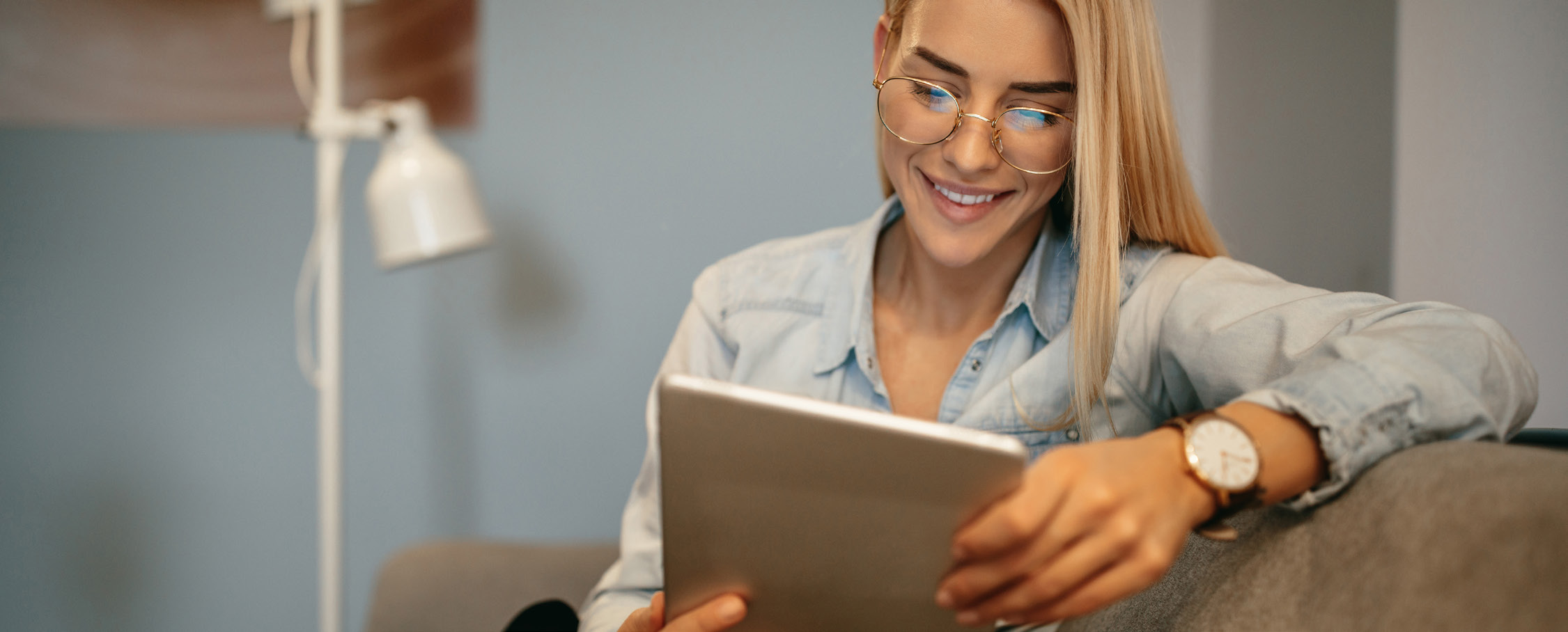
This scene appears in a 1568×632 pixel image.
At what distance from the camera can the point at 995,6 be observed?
2.69 ft

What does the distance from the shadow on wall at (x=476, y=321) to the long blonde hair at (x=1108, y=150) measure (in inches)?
41.3

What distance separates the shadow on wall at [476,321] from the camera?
1661 millimetres

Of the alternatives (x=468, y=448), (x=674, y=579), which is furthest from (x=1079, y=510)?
(x=468, y=448)

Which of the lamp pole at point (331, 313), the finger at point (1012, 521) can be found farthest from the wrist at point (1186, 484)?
the lamp pole at point (331, 313)

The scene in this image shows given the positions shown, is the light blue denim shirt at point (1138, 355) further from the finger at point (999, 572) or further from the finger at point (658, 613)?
the finger at point (999, 572)

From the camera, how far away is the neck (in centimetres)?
105

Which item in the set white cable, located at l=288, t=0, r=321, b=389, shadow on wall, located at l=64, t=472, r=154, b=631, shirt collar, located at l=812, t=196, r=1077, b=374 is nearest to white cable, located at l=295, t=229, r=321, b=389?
white cable, located at l=288, t=0, r=321, b=389

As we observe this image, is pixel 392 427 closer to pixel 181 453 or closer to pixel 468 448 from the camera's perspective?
pixel 468 448

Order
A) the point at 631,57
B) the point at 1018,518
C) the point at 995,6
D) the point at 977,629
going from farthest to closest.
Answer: the point at 631,57 < the point at 995,6 < the point at 977,629 < the point at 1018,518

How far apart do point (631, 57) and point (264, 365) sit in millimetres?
894

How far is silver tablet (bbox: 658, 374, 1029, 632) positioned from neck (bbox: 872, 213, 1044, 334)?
1.75ft

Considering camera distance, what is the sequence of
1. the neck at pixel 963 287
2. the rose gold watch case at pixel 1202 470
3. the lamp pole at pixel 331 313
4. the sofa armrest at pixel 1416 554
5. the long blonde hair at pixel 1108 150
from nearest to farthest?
the sofa armrest at pixel 1416 554, the rose gold watch case at pixel 1202 470, the long blonde hair at pixel 1108 150, the neck at pixel 963 287, the lamp pole at pixel 331 313

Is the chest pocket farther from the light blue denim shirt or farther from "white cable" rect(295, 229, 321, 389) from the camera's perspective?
"white cable" rect(295, 229, 321, 389)

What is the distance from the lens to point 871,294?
3.46ft
